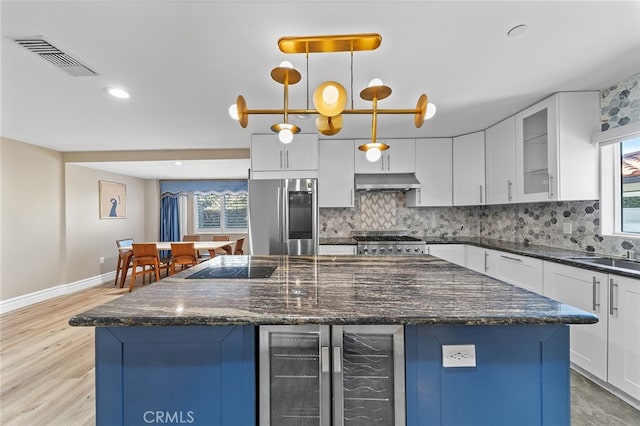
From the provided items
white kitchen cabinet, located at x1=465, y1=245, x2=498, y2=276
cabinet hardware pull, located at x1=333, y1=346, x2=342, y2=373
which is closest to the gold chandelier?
cabinet hardware pull, located at x1=333, y1=346, x2=342, y2=373

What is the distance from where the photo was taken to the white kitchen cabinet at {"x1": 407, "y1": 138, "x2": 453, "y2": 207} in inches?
159

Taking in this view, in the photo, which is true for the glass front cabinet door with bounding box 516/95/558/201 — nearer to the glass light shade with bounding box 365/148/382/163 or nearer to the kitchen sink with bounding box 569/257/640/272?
the kitchen sink with bounding box 569/257/640/272

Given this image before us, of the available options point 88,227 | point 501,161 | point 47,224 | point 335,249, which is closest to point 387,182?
point 335,249

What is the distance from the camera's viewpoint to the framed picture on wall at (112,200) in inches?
225

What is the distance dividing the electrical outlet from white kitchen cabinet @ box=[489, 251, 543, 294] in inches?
75.8

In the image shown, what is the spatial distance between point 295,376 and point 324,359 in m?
0.16

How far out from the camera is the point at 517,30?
5.65 ft

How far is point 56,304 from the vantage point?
13.8 feet

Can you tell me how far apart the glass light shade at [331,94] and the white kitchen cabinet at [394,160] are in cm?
269

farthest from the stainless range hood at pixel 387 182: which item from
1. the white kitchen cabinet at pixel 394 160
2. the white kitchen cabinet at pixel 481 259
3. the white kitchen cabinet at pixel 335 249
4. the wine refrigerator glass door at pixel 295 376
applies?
the wine refrigerator glass door at pixel 295 376

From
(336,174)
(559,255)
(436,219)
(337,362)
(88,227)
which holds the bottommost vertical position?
(337,362)

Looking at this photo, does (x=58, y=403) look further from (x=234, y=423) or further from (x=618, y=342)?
(x=618, y=342)

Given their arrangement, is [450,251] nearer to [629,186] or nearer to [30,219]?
[629,186]

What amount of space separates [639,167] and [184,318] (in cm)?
334
